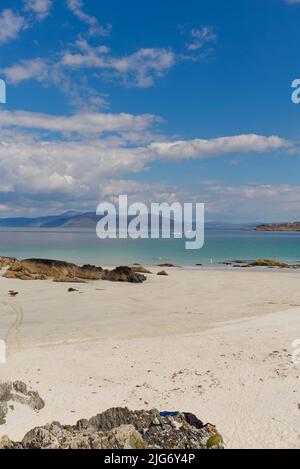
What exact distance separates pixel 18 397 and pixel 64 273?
82.5 feet

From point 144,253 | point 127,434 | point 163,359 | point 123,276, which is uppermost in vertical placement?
point 127,434

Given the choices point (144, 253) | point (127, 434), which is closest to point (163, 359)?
point (127, 434)

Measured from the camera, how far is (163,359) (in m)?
12.8

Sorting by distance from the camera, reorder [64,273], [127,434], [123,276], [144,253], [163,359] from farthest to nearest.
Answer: [144,253] < [64,273] < [123,276] < [163,359] < [127,434]

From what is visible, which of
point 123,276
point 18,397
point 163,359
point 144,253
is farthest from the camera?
point 144,253

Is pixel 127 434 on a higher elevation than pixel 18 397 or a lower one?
higher

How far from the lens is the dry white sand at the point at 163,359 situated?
911cm

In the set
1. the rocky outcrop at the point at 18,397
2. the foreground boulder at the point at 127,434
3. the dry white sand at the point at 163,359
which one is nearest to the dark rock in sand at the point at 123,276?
the dry white sand at the point at 163,359

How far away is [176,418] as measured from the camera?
8008 millimetres

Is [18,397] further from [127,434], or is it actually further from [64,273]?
[64,273]

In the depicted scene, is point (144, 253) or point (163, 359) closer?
point (163, 359)

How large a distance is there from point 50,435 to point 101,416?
1.59m
